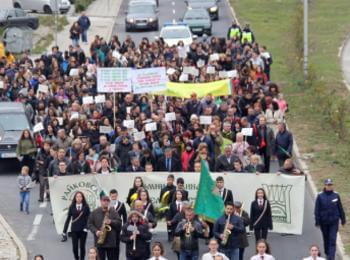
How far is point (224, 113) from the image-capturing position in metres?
35.7

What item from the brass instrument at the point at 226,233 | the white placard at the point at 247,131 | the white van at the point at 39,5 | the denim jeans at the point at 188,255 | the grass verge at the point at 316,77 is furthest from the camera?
the white van at the point at 39,5

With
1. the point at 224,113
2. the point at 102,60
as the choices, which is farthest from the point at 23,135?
the point at 102,60

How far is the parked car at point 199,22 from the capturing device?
213 feet

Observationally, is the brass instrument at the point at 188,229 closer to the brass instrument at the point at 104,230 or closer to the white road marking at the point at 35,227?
the brass instrument at the point at 104,230

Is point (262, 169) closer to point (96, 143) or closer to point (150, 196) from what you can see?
point (150, 196)

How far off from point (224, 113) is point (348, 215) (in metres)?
6.50

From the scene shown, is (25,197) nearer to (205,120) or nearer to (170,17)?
(205,120)

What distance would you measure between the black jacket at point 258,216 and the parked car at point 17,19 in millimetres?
37700

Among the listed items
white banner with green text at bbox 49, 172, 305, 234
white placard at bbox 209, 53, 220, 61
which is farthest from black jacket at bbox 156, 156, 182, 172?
white placard at bbox 209, 53, 220, 61

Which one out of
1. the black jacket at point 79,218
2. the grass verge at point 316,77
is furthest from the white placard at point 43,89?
the black jacket at point 79,218

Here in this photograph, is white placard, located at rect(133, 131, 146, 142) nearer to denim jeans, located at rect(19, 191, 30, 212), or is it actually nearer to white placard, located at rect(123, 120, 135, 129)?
white placard, located at rect(123, 120, 135, 129)

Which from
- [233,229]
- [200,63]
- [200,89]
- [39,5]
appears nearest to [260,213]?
[233,229]

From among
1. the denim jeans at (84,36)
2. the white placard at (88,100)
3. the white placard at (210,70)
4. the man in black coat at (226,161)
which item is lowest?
the man in black coat at (226,161)

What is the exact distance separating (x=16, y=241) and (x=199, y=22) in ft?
122
